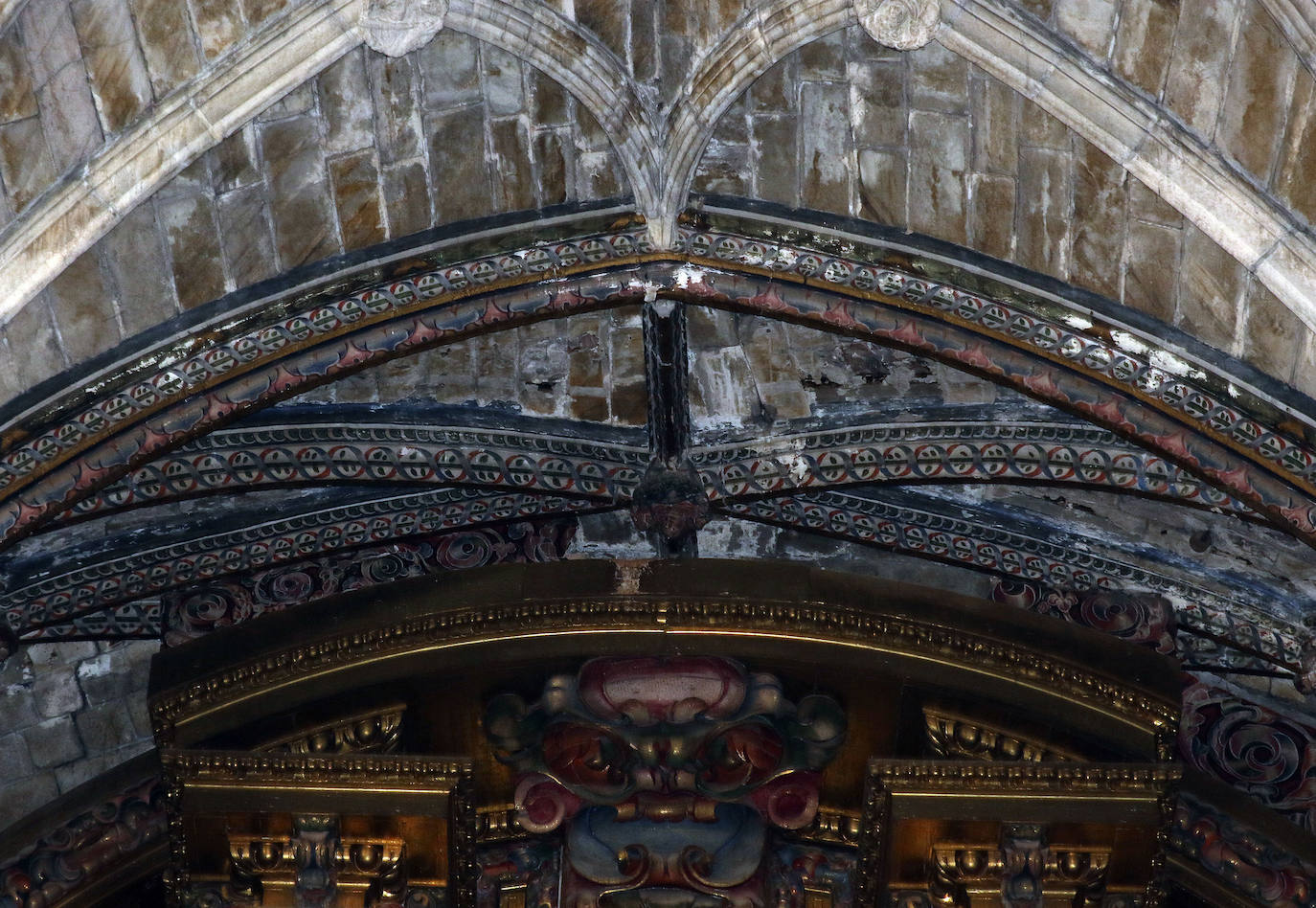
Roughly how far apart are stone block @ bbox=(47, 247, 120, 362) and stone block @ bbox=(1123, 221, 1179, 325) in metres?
3.24

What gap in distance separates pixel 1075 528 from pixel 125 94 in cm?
382

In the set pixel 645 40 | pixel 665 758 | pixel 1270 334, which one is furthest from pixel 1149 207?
pixel 665 758

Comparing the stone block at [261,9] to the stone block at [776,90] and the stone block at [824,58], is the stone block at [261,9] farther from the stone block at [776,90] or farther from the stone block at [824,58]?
the stone block at [824,58]

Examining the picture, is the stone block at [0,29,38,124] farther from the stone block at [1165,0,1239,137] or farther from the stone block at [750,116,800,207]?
the stone block at [1165,0,1239,137]

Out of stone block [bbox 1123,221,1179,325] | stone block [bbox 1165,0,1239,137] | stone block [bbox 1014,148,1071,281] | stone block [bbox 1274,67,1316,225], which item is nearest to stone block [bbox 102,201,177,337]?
stone block [bbox 1014,148,1071,281]

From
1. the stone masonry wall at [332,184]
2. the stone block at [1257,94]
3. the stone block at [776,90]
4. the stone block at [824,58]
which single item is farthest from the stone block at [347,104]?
the stone block at [1257,94]

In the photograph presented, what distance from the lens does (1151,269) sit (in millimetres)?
9492

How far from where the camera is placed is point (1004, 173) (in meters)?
9.66

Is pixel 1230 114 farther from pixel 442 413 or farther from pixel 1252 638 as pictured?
pixel 442 413

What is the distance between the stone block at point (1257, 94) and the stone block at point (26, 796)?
4995 mm

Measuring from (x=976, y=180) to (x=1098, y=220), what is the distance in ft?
1.45

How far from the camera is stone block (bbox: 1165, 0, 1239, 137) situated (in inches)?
350

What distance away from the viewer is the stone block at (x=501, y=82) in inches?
386

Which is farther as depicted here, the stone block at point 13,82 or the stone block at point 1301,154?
the stone block at point 13,82
